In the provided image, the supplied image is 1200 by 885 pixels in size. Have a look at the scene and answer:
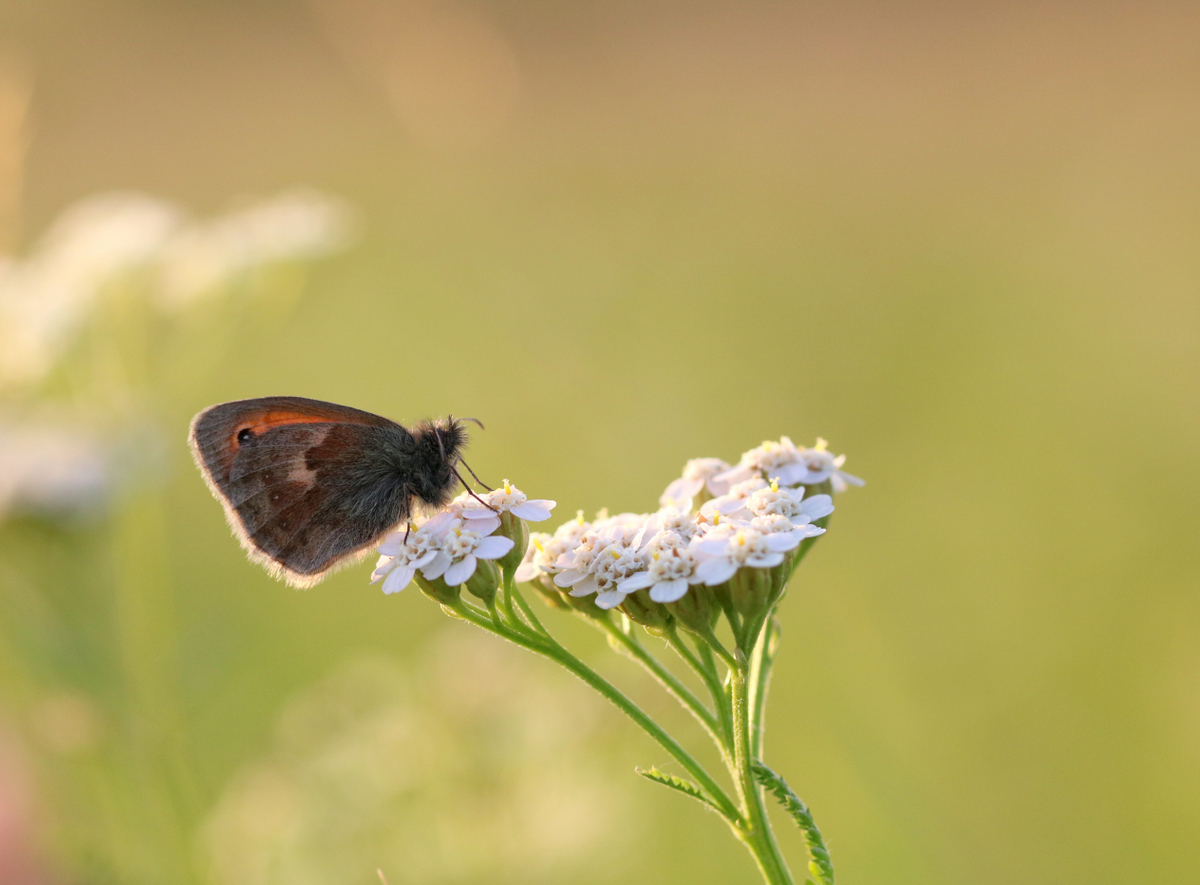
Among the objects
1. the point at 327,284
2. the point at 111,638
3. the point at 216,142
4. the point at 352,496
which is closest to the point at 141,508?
the point at 111,638

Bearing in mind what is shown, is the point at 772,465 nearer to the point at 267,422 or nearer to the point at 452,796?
the point at 267,422

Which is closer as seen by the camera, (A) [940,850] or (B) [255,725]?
(A) [940,850]

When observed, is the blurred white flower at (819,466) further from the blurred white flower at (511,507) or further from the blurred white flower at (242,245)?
Answer: the blurred white flower at (242,245)

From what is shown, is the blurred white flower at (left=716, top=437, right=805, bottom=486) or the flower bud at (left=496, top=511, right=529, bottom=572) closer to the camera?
the flower bud at (left=496, top=511, right=529, bottom=572)

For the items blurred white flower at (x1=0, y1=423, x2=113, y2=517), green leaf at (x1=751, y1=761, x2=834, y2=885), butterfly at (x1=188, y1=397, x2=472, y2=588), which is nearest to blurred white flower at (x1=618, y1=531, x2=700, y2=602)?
green leaf at (x1=751, y1=761, x2=834, y2=885)

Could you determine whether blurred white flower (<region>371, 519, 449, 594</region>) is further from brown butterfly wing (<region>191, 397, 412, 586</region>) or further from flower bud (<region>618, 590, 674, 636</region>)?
flower bud (<region>618, 590, 674, 636</region>)

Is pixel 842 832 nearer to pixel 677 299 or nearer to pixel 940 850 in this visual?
pixel 940 850

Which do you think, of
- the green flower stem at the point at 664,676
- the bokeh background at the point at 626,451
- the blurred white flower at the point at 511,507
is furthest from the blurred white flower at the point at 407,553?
the bokeh background at the point at 626,451
